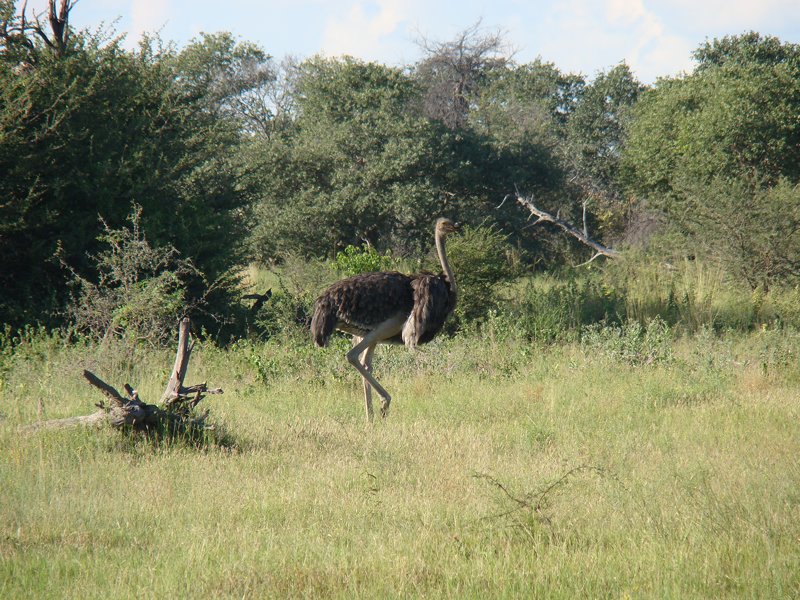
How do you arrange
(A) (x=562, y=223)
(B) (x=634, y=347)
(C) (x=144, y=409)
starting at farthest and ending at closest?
1. (A) (x=562, y=223)
2. (B) (x=634, y=347)
3. (C) (x=144, y=409)

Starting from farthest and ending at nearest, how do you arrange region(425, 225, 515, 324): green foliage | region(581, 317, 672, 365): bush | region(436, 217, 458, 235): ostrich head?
region(425, 225, 515, 324): green foliage → region(581, 317, 672, 365): bush → region(436, 217, 458, 235): ostrich head

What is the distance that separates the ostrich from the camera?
26.7ft

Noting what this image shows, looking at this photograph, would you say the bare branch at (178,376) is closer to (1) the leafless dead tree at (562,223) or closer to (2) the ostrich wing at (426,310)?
(2) the ostrich wing at (426,310)

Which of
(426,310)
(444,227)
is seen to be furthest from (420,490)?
(444,227)

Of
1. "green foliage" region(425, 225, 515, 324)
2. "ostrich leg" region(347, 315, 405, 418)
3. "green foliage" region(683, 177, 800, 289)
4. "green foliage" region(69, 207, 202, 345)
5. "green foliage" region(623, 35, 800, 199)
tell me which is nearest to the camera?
"ostrich leg" region(347, 315, 405, 418)

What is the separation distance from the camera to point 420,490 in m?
5.46

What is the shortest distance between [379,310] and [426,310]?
17.3 inches

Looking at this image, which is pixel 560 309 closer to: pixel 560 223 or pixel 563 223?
pixel 560 223

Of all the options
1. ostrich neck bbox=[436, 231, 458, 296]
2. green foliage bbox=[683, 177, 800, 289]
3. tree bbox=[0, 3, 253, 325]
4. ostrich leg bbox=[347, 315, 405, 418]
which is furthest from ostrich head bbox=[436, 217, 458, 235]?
green foliage bbox=[683, 177, 800, 289]

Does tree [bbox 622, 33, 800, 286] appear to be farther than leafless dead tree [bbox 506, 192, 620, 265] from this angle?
No

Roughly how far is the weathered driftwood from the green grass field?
14 centimetres

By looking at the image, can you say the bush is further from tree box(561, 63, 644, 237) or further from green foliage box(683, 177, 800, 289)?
tree box(561, 63, 644, 237)

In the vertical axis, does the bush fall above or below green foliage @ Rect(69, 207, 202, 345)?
below

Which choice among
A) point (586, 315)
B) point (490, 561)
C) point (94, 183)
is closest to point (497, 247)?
point (586, 315)
